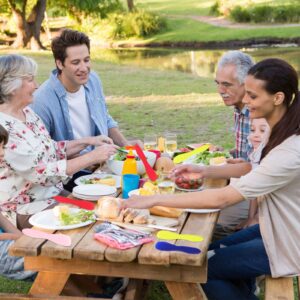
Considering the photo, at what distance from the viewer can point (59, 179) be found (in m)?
3.58

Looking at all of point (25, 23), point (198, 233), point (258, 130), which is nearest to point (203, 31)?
point (25, 23)

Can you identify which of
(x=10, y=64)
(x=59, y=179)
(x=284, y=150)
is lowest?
(x=59, y=179)

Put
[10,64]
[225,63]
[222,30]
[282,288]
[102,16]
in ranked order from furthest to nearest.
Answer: [102,16] < [222,30] < [225,63] < [10,64] < [282,288]

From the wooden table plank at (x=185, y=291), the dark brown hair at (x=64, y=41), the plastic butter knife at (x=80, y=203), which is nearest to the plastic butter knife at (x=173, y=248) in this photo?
the wooden table plank at (x=185, y=291)

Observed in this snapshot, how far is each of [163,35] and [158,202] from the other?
3089 centimetres

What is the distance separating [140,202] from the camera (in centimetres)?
276

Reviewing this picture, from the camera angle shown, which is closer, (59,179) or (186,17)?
(59,179)

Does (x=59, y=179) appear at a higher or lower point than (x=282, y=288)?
higher

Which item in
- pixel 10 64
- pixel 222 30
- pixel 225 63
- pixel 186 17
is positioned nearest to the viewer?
pixel 10 64

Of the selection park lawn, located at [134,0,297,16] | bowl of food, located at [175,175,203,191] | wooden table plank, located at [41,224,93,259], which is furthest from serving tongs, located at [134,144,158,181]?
park lawn, located at [134,0,297,16]

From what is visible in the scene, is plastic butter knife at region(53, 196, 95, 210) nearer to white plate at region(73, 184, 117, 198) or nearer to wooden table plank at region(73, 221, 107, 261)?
white plate at region(73, 184, 117, 198)

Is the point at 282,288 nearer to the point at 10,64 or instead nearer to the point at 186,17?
the point at 10,64

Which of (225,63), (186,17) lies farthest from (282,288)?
(186,17)

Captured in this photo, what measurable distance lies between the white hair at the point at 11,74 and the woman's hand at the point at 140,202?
3.81ft
